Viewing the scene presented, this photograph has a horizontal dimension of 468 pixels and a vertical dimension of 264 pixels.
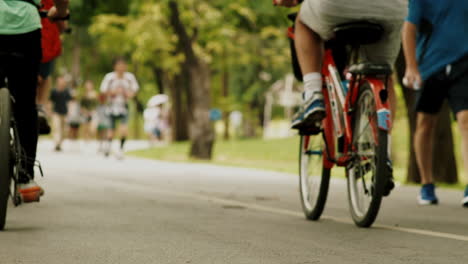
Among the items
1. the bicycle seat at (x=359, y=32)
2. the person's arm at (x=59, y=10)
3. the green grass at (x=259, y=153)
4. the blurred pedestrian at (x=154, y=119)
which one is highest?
the person's arm at (x=59, y=10)

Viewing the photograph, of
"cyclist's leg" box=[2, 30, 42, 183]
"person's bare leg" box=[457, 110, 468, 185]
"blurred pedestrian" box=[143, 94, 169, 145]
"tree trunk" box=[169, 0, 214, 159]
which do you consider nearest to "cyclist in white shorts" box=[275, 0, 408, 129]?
"person's bare leg" box=[457, 110, 468, 185]

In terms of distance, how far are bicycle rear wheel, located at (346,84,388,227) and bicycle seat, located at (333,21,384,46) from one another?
0.33 meters

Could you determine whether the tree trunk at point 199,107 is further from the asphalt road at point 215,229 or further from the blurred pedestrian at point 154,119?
the asphalt road at point 215,229

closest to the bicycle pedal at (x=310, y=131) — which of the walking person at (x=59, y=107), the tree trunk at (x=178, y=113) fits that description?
the walking person at (x=59, y=107)

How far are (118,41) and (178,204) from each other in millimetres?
26019

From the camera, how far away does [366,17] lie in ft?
19.9

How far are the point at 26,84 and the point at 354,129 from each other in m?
2.15

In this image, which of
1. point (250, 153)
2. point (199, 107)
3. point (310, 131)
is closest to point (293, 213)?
point (310, 131)

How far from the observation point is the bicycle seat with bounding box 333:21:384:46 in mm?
6062

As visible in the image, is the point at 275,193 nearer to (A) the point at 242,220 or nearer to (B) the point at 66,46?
(A) the point at 242,220

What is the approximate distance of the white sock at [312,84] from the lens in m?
6.39

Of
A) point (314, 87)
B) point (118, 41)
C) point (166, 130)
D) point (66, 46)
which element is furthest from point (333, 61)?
point (66, 46)

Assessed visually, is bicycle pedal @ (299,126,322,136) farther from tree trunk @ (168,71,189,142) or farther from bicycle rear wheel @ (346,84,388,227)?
tree trunk @ (168,71,189,142)

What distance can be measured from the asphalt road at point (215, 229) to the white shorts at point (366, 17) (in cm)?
116
